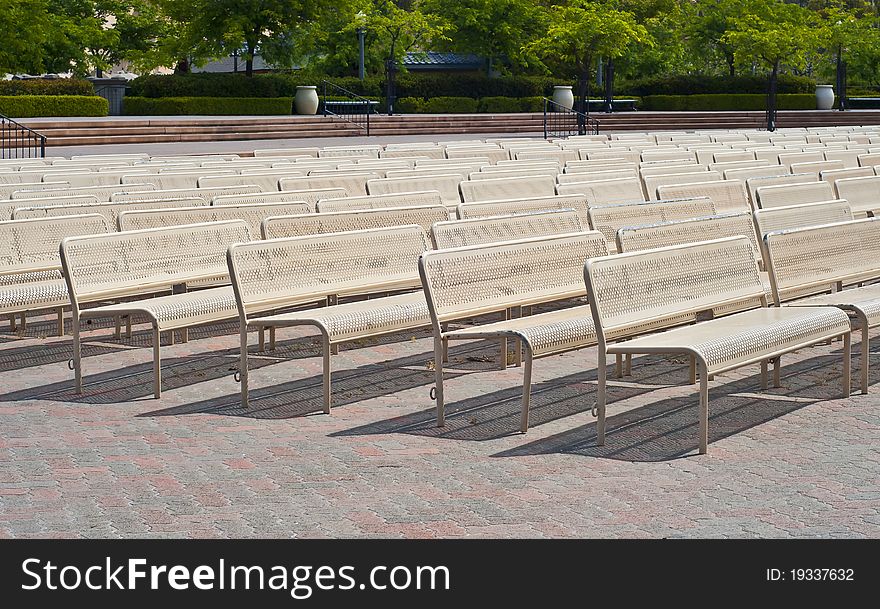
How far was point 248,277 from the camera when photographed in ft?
25.9

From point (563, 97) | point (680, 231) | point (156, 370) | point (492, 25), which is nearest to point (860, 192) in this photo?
point (680, 231)

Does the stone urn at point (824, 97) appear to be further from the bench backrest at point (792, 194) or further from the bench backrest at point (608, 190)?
the bench backrest at point (792, 194)

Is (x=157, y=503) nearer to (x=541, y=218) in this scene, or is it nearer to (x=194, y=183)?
(x=541, y=218)

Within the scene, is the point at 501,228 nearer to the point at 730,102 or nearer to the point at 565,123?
the point at 565,123

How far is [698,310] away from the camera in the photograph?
305 inches

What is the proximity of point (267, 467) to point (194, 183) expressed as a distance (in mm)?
7880

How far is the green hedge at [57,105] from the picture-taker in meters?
39.2

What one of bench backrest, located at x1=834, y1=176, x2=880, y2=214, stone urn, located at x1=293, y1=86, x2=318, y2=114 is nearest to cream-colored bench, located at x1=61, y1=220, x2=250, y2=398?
bench backrest, located at x1=834, y1=176, x2=880, y2=214

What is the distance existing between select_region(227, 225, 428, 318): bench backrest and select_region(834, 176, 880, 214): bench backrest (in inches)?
205

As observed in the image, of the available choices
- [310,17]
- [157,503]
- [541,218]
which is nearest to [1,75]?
[310,17]

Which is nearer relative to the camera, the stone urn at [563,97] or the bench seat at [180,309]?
the bench seat at [180,309]

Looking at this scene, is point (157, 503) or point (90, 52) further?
point (90, 52)

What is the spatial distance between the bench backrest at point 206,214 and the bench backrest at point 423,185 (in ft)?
5.63

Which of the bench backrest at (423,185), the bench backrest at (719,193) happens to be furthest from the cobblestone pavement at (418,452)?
the bench backrest at (423,185)
